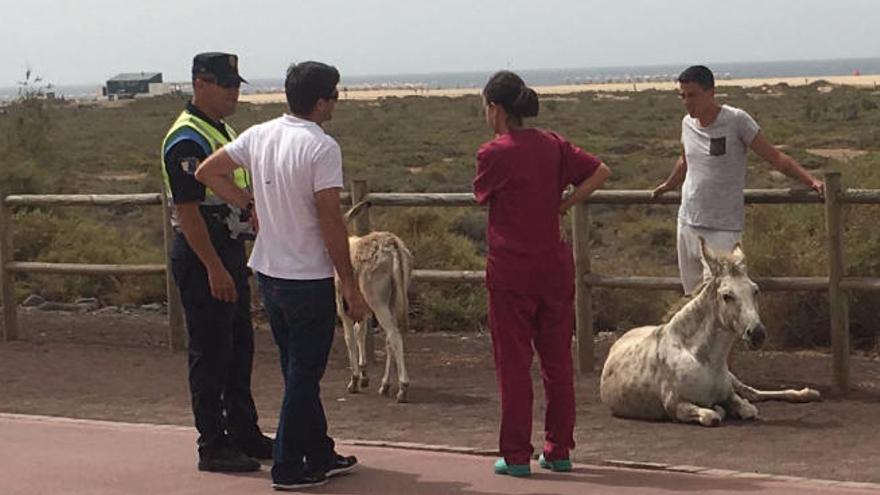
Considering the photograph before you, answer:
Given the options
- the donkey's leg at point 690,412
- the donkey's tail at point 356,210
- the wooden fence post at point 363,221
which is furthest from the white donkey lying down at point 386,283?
the donkey's leg at point 690,412

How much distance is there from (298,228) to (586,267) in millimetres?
4770

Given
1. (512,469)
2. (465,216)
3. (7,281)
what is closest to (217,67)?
(512,469)

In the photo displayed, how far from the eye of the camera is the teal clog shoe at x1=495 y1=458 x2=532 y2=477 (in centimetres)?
844

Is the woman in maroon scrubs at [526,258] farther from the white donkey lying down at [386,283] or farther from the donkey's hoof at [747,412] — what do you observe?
the white donkey lying down at [386,283]

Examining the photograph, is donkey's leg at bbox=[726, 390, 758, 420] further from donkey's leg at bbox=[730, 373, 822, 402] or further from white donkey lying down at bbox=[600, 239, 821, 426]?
donkey's leg at bbox=[730, 373, 822, 402]

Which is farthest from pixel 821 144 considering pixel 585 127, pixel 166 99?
pixel 166 99

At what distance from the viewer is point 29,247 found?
21.4 meters

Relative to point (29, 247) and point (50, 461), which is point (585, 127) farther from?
point (50, 461)

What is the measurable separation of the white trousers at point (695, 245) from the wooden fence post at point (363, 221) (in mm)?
3055

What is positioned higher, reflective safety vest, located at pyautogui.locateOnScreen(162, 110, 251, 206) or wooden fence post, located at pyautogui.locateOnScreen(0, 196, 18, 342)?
reflective safety vest, located at pyautogui.locateOnScreen(162, 110, 251, 206)

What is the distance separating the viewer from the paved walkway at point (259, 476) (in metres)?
8.11

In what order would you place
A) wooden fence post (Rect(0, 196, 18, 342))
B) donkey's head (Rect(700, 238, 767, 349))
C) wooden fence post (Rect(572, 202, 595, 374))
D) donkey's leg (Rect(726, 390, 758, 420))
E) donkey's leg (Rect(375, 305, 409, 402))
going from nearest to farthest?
1. donkey's head (Rect(700, 238, 767, 349))
2. donkey's leg (Rect(726, 390, 758, 420))
3. donkey's leg (Rect(375, 305, 409, 402))
4. wooden fence post (Rect(572, 202, 595, 374))
5. wooden fence post (Rect(0, 196, 18, 342))

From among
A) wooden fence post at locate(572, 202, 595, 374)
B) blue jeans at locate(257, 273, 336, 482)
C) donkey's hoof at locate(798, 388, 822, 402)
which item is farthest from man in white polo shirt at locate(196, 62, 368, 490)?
wooden fence post at locate(572, 202, 595, 374)

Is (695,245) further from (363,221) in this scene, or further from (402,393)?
(363,221)
